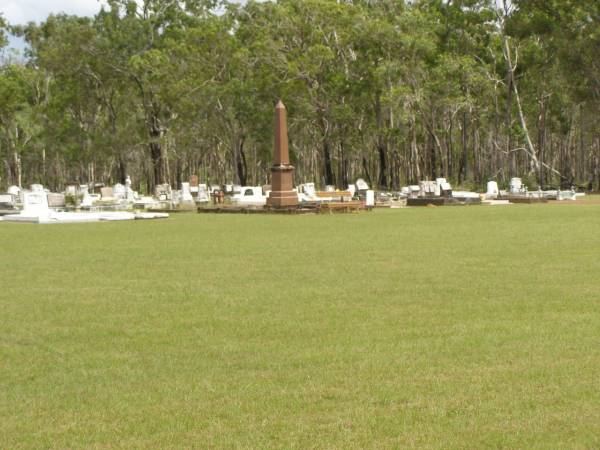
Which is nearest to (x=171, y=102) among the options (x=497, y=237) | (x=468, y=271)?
(x=497, y=237)

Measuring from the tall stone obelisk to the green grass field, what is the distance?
1926cm

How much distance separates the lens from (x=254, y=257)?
51.3 ft

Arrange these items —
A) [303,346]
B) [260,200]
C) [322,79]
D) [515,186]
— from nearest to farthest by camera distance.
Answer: [303,346] < [260,200] < [515,186] < [322,79]

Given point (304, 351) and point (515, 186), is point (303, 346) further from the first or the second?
point (515, 186)

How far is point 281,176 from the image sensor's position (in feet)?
116

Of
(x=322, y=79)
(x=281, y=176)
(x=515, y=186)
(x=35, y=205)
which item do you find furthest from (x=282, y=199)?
(x=322, y=79)

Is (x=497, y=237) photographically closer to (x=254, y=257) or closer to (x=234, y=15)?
(x=254, y=257)

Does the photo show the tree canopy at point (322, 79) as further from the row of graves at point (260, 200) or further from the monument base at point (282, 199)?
the monument base at point (282, 199)

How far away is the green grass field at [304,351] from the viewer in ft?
18.3

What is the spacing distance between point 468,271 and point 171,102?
166ft

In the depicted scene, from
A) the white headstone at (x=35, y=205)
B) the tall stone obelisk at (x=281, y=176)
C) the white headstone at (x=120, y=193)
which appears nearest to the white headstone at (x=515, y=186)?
the tall stone obelisk at (x=281, y=176)

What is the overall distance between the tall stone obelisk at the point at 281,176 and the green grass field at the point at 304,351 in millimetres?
19258

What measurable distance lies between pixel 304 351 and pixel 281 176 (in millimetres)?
27714

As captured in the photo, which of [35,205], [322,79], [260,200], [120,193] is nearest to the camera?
[35,205]
